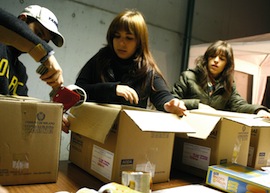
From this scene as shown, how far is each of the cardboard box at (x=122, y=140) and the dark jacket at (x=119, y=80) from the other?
1.22 feet

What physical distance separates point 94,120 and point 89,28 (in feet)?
5.12

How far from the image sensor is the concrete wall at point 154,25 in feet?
6.72

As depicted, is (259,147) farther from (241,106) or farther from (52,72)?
(52,72)

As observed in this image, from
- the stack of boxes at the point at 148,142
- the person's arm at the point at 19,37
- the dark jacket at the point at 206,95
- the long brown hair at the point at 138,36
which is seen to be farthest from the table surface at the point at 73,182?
the dark jacket at the point at 206,95

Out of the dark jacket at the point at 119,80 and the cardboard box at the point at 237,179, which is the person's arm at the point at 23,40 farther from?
the cardboard box at the point at 237,179

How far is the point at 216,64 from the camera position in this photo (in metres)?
1.99

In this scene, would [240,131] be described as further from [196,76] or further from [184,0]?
Answer: [184,0]

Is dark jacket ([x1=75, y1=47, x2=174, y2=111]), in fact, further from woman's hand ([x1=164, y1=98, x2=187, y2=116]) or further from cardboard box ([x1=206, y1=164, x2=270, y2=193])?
cardboard box ([x1=206, y1=164, x2=270, y2=193])

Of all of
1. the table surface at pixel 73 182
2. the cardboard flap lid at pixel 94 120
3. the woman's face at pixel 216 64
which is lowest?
the table surface at pixel 73 182

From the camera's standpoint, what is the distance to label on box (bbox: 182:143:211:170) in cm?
102

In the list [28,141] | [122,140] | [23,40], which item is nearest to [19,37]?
[23,40]

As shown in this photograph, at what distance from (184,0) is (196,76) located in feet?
4.16

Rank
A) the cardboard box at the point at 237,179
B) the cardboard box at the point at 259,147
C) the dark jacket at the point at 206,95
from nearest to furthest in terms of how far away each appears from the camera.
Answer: the cardboard box at the point at 237,179 < the cardboard box at the point at 259,147 < the dark jacket at the point at 206,95

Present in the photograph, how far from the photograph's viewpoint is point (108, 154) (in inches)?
31.8
